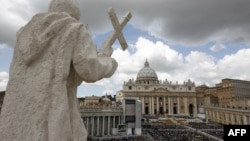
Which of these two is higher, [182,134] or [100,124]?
[100,124]

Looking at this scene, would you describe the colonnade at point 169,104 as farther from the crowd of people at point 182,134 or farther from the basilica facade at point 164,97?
the crowd of people at point 182,134

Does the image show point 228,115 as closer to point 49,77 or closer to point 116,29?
point 116,29

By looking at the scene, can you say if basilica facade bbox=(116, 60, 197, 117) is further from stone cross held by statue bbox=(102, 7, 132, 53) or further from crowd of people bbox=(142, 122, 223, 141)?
Result: stone cross held by statue bbox=(102, 7, 132, 53)

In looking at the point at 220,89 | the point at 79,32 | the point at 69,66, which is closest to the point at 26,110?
the point at 69,66

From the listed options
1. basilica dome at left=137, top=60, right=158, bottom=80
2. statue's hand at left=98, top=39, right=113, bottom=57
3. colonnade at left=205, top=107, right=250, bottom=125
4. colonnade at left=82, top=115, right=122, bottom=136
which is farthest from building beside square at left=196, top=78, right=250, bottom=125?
statue's hand at left=98, top=39, right=113, bottom=57

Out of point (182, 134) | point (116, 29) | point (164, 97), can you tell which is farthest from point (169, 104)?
point (116, 29)

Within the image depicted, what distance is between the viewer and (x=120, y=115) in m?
47.4

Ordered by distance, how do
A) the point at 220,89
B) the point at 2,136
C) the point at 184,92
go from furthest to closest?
1. the point at 184,92
2. the point at 220,89
3. the point at 2,136

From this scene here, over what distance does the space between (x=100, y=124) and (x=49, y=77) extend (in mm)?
42591

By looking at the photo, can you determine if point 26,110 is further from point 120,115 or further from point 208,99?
point 208,99

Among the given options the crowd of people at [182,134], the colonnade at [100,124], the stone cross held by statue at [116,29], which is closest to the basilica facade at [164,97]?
the colonnade at [100,124]

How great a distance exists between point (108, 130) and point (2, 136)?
42.8 metres

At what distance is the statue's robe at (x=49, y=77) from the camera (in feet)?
11.6

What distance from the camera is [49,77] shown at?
3.62 meters
